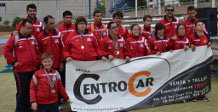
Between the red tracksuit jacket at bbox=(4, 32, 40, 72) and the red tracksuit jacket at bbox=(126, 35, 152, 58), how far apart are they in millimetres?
1921

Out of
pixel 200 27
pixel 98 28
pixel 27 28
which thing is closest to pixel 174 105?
pixel 200 27

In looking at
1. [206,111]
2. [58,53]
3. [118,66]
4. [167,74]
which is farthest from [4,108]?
[206,111]

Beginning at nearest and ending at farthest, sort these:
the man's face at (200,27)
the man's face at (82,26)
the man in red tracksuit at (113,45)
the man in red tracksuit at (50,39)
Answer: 1. the man's face at (82,26)
2. the man in red tracksuit at (50,39)
3. the man in red tracksuit at (113,45)
4. the man's face at (200,27)

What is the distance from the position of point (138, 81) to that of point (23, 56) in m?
2.19

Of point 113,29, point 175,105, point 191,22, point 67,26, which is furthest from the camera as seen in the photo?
point 191,22

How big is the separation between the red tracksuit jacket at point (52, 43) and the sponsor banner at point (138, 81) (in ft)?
1.22

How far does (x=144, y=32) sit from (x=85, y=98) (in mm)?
2328

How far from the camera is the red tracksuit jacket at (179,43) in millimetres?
5496

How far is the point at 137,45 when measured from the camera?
5.48 meters

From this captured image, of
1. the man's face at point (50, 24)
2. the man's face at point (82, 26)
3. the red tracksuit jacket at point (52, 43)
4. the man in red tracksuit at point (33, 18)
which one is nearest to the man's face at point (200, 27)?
the man's face at point (82, 26)

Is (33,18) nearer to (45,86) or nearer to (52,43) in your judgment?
(52,43)

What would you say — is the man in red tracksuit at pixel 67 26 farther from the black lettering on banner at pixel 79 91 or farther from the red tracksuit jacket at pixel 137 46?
the red tracksuit jacket at pixel 137 46

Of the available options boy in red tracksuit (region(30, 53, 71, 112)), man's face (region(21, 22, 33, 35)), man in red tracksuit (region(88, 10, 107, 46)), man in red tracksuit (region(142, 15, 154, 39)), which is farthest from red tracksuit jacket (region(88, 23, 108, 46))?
boy in red tracksuit (region(30, 53, 71, 112))

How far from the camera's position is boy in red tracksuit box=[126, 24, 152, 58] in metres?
5.44
